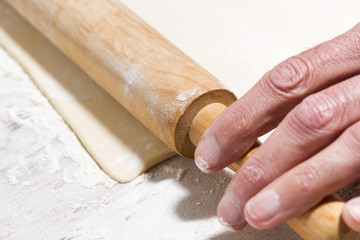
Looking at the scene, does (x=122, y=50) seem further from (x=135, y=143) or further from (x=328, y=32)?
(x=328, y=32)

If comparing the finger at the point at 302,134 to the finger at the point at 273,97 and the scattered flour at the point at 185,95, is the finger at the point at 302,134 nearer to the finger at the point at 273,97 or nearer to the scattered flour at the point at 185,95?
the finger at the point at 273,97

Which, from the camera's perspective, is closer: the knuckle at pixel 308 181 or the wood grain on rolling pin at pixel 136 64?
the knuckle at pixel 308 181

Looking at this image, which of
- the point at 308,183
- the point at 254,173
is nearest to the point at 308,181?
the point at 308,183

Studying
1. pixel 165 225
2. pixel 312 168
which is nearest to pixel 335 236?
pixel 312 168

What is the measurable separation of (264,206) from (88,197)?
1.84 ft

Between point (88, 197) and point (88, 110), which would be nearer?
point (88, 197)

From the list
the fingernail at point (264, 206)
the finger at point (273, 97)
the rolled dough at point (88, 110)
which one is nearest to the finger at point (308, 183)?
the fingernail at point (264, 206)

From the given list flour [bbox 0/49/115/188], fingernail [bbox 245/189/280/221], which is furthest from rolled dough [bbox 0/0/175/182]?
fingernail [bbox 245/189/280/221]

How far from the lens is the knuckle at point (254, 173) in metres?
0.88

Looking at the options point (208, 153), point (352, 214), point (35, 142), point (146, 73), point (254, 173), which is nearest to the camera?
point (352, 214)

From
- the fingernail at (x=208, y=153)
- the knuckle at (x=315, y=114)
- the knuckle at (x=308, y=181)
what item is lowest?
the fingernail at (x=208, y=153)

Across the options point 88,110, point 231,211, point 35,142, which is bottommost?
point 35,142

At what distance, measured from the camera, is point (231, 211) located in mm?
924

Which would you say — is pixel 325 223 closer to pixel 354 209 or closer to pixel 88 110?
pixel 354 209
